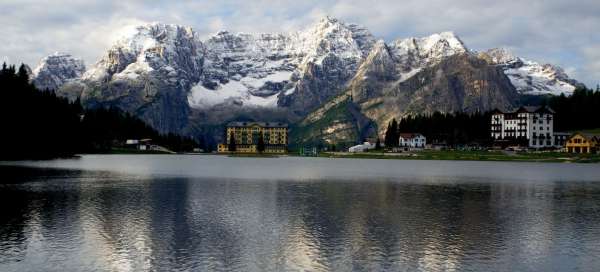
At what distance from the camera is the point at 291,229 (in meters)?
51.8

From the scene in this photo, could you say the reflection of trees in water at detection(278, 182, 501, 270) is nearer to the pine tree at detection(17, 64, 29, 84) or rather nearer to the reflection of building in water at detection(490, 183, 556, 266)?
the reflection of building in water at detection(490, 183, 556, 266)

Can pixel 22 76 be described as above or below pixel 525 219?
above

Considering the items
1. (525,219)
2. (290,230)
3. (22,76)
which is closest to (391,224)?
(290,230)

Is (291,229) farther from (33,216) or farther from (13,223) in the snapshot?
(33,216)

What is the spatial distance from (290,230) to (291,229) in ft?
1.66

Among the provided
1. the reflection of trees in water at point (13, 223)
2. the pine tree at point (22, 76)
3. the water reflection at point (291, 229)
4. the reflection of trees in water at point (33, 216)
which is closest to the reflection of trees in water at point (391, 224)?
the water reflection at point (291, 229)

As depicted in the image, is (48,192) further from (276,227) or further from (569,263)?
(569,263)

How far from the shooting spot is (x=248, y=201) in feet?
239

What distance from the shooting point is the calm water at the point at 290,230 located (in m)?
39.1

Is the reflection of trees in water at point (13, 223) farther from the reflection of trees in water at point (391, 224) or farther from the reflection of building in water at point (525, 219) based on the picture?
the reflection of building in water at point (525, 219)

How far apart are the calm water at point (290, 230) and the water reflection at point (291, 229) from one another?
0.35 ft

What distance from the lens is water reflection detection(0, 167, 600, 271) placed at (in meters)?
39.2

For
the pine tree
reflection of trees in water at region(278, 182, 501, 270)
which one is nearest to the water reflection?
reflection of trees in water at region(278, 182, 501, 270)

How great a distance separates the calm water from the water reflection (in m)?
0.11
